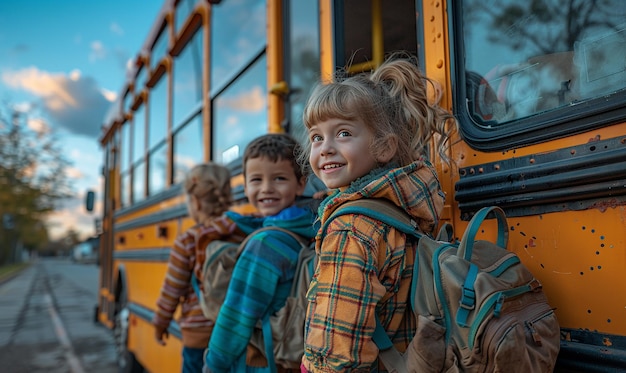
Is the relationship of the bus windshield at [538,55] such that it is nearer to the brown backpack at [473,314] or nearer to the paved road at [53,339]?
the brown backpack at [473,314]

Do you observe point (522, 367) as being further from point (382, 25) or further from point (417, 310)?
point (382, 25)

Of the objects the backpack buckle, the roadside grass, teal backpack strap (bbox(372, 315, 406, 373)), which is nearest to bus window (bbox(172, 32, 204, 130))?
teal backpack strap (bbox(372, 315, 406, 373))

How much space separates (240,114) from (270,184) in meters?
0.79

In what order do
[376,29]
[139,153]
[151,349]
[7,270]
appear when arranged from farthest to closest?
[7,270] → [139,153] → [151,349] → [376,29]

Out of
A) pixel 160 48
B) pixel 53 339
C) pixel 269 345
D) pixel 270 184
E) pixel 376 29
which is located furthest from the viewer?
pixel 53 339

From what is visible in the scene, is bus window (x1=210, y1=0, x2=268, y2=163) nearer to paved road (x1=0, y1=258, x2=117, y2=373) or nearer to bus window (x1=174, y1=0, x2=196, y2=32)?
bus window (x1=174, y1=0, x2=196, y2=32)

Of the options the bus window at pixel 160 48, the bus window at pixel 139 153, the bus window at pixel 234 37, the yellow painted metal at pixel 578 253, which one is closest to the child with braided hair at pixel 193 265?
the bus window at pixel 234 37

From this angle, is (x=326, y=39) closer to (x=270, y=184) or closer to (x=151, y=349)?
(x=270, y=184)

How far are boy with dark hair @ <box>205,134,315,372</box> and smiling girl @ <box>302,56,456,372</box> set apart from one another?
37 centimetres

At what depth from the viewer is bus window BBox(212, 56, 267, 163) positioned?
2.15 meters

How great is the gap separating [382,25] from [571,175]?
126cm

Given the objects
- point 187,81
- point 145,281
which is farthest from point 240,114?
point 145,281

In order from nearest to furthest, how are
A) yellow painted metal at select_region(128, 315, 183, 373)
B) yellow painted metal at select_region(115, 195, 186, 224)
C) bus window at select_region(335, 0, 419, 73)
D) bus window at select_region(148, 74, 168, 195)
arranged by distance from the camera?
bus window at select_region(335, 0, 419, 73) → yellow painted metal at select_region(128, 315, 183, 373) → yellow painted metal at select_region(115, 195, 186, 224) → bus window at select_region(148, 74, 168, 195)

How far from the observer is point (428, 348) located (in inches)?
33.2
